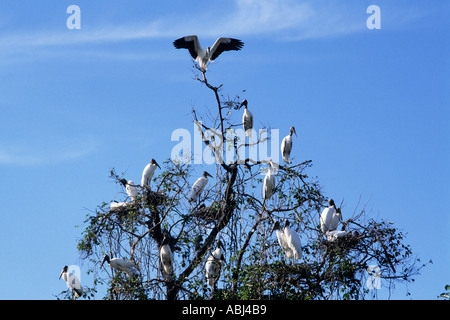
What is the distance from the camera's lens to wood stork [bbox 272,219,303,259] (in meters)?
9.22

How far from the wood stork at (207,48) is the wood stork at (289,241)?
384cm

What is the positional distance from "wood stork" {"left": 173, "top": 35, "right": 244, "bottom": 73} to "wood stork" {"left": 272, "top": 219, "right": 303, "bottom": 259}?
3.84 meters

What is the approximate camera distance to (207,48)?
1229 cm

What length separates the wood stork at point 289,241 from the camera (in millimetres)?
9217

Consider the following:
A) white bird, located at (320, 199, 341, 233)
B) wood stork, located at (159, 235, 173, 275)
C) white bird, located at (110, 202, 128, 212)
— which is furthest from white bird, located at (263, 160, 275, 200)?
white bird, located at (110, 202, 128, 212)

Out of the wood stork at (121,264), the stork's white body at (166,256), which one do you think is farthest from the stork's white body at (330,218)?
the wood stork at (121,264)

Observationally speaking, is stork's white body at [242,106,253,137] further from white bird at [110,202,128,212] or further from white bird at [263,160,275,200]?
white bird at [110,202,128,212]

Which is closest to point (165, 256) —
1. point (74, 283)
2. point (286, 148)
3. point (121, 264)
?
point (121, 264)

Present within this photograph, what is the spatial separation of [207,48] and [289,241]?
4.20 m

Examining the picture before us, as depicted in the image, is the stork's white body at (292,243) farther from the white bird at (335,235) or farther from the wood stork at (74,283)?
the wood stork at (74,283)

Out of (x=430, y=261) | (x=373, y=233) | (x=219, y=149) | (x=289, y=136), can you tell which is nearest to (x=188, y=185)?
(x=219, y=149)

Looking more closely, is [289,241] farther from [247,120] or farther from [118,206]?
[247,120]
